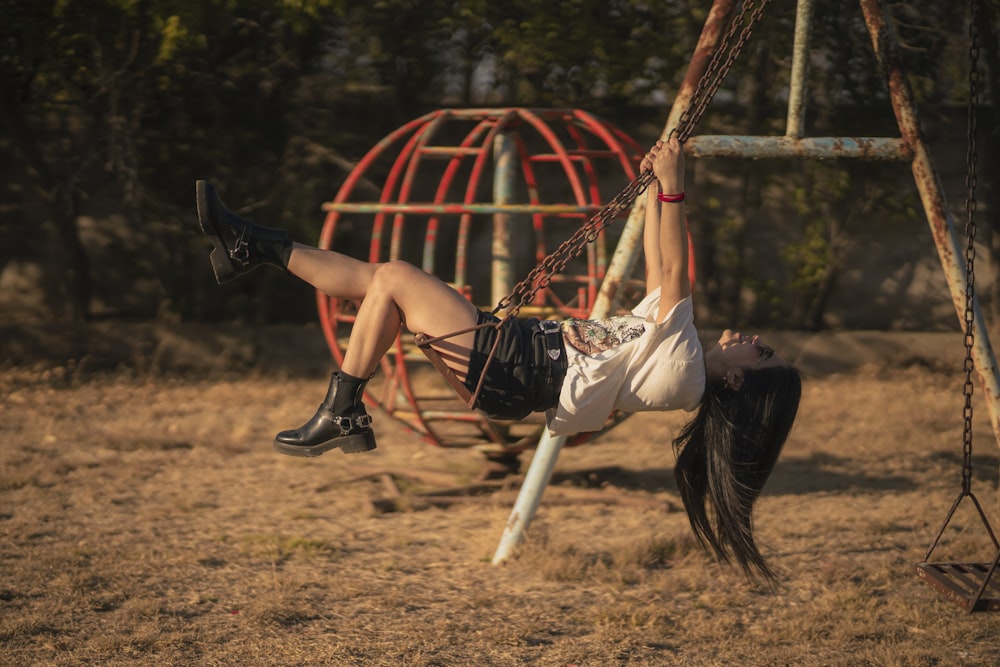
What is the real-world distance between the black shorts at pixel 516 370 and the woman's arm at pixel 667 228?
34 cm

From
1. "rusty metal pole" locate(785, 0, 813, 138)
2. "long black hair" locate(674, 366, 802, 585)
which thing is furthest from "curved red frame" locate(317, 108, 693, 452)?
"long black hair" locate(674, 366, 802, 585)

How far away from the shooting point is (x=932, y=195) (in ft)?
13.6

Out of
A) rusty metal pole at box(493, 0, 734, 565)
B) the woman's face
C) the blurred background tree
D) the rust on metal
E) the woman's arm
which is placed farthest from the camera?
the blurred background tree

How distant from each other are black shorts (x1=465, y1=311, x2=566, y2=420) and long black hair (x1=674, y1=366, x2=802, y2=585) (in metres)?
0.54

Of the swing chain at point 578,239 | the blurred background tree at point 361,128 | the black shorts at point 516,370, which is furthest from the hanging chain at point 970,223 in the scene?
the blurred background tree at point 361,128

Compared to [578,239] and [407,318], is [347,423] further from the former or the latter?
[578,239]

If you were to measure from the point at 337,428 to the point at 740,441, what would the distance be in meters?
1.30

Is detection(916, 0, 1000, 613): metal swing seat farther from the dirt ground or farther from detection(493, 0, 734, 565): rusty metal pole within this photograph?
detection(493, 0, 734, 565): rusty metal pole

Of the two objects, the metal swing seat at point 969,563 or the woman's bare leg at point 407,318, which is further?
the metal swing seat at point 969,563

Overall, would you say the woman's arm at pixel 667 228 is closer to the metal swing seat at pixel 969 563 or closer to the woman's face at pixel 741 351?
the woman's face at pixel 741 351

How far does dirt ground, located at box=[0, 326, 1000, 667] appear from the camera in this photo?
3.62 m

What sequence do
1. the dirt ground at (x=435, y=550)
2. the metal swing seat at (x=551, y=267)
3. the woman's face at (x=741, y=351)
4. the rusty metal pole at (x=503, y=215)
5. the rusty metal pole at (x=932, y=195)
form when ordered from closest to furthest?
the metal swing seat at (x=551, y=267) < the woman's face at (x=741, y=351) < the dirt ground at (x=435, y=550) < the rusty metal pole at (x=932, y=195) < the rusty metal pole at (x=503, y=215)

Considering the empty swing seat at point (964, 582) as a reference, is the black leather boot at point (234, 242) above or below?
above

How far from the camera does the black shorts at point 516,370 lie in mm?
3129
